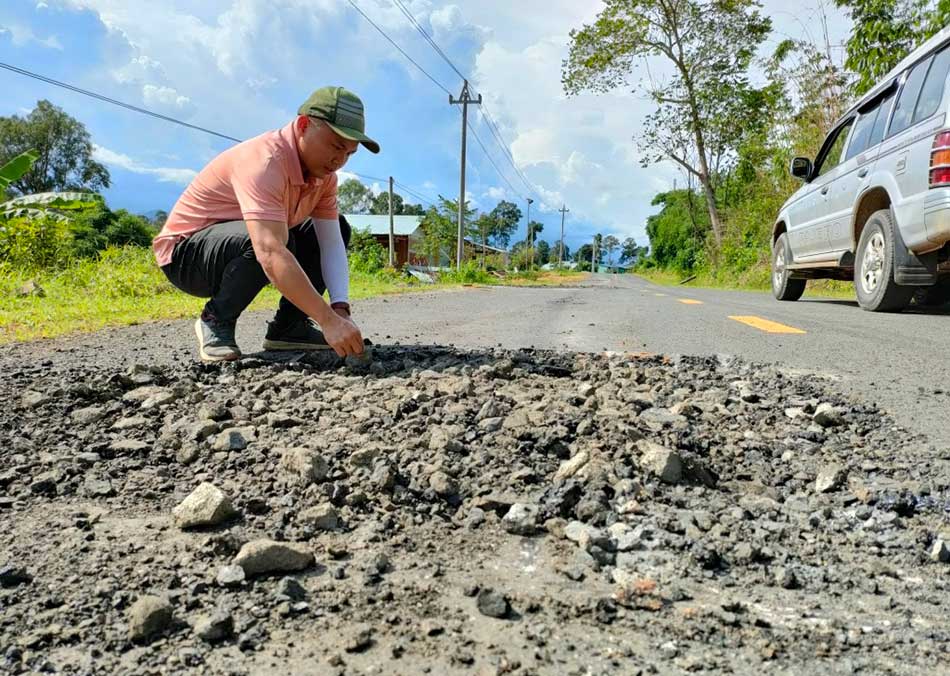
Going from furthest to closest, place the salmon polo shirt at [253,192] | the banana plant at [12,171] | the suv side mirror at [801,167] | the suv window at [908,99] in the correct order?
the suv side mirror at [801,167], the banana plant at [12,171], the suv window at [908,99], the salmon polo shirt at [253,192]

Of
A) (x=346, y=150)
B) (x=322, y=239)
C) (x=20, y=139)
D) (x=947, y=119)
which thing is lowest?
(x=322, y=239)

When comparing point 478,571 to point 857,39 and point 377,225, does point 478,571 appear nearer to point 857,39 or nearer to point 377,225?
point 857,39

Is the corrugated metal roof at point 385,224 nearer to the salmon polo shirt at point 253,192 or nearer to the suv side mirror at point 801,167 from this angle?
the suv side mirror at point 801,167

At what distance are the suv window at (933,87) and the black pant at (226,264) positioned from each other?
14.9 feet

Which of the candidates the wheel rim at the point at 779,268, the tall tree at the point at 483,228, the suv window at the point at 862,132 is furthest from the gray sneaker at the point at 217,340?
the tall tree at the point at 483,228

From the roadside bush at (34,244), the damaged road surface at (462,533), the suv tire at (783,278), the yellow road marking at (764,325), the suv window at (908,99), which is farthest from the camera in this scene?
the roadside bush at (34,244)

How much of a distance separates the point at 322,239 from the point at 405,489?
193 cm

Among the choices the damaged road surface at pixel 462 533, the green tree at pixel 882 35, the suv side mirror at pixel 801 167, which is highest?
the green tree at pixel 882 35

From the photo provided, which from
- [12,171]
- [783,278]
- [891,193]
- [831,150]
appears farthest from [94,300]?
[831,150]

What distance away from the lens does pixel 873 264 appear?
5625mm

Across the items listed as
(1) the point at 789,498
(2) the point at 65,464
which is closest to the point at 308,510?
(2) the point at 65,464

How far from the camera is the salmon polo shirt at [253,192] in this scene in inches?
102

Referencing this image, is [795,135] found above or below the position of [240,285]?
above

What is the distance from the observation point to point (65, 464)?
5.88 feet
